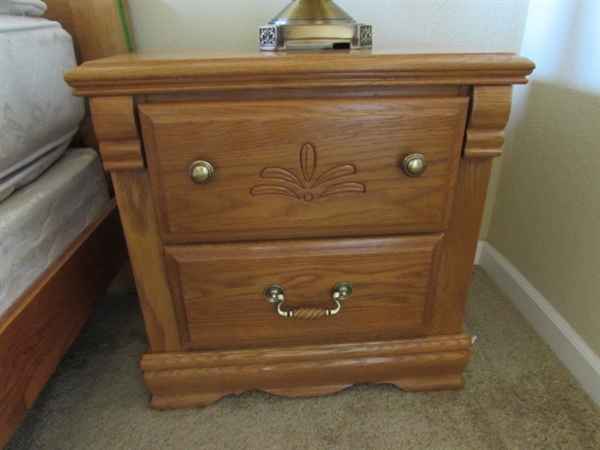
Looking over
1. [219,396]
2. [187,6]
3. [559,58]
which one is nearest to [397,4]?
[559,58]

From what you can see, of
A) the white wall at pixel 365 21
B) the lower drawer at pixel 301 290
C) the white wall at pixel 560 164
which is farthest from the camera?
the white wall at pixel 365 21

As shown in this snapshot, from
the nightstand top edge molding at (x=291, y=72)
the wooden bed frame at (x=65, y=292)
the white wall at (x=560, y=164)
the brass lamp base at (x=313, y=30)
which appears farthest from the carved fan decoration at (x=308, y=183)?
the white wall at (x=560, y=164)

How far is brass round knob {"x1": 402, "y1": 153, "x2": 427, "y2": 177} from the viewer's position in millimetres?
560

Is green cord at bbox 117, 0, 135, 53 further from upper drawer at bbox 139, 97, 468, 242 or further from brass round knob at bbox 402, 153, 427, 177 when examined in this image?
brass round knob at bbox 402, 153, 427, 177

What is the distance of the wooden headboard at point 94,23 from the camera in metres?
0.81

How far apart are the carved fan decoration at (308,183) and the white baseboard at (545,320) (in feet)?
1.82

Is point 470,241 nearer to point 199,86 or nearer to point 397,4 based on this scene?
point 199,86

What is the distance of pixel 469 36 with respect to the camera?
94cm

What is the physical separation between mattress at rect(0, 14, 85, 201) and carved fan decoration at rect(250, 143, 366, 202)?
0.36m

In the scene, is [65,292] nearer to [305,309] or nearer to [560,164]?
[305,309]

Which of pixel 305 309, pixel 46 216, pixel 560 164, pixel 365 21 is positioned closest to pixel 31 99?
pixel 46 216

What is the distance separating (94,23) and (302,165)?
22.9 inches

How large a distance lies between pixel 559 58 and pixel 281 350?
0.79 metres

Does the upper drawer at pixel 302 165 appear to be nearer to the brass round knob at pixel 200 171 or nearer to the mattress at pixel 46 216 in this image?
the brass round knob at pixel 200 171
